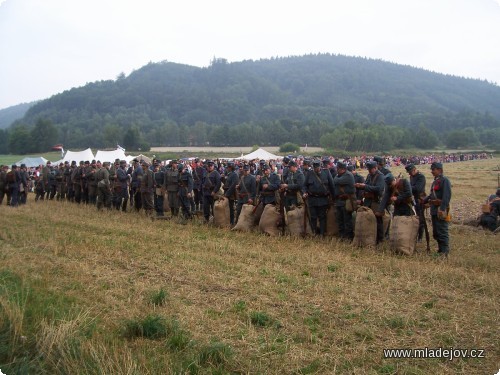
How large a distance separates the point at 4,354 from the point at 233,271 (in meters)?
3.55

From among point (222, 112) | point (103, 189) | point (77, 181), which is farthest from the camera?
point (222, 112)

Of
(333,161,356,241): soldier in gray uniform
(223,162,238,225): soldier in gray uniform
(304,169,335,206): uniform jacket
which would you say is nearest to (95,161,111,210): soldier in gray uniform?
(223,162,238,225): soldier in gray uniform

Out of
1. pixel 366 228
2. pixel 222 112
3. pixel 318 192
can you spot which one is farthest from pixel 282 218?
pixel 222 112

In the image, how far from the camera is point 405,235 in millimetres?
8328

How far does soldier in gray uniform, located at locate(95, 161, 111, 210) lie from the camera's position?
591 inches

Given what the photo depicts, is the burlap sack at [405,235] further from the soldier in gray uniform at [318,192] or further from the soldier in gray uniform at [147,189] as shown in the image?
the soldier in gray uniform at [147,189]

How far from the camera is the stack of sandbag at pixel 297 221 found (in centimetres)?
1015

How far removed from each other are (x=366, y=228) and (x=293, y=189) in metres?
2.15

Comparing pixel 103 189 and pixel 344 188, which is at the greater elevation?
pixel 344 188

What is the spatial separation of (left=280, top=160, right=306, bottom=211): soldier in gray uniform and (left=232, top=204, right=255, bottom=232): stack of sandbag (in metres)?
0.91

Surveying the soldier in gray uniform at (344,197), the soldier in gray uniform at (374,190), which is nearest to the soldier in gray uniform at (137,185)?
the soldier in gray uniform at (344,197)

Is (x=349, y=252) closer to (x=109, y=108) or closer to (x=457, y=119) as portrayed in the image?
(x=457, y=119)

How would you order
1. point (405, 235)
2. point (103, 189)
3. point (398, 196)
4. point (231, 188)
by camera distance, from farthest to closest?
point (103, 189)
point (231, 188)
point (398, 196)
point (405, 235)

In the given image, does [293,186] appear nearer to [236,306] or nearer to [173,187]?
[173,187]
